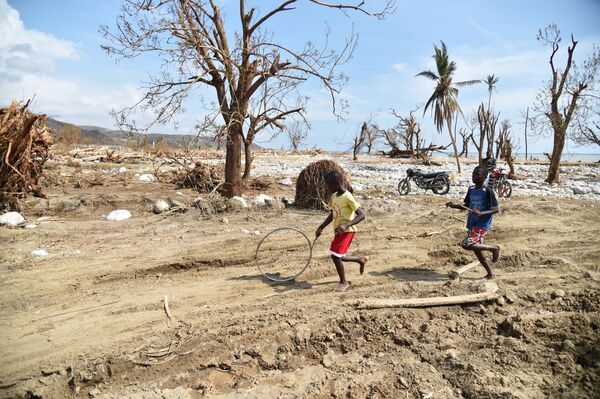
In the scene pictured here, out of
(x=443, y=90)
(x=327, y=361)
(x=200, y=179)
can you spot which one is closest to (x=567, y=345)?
(x=327, y=361)

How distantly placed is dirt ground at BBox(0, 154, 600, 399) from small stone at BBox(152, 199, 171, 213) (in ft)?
5.22

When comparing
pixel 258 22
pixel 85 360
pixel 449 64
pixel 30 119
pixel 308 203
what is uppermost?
pixel 449 64

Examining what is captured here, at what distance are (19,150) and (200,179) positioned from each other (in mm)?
4550

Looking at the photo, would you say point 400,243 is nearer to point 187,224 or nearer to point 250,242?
point 250,242

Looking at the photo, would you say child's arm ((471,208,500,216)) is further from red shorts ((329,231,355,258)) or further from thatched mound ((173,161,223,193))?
thatched mound ((173,161,223,193))

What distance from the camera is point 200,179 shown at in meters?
11.8

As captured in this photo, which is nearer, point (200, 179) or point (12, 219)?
point (12, 219)

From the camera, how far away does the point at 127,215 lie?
836 centimetres

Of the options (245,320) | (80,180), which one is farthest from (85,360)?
(80,180)

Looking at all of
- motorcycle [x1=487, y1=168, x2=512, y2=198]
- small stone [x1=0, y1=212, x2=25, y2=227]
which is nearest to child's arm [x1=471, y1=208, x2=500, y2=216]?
motorcycle [x1=487, y1=168, x2=512, y2=198]

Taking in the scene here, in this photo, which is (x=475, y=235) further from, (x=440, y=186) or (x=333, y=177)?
(x=440, y=186)

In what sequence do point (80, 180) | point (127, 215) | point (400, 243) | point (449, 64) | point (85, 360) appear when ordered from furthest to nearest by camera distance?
1. point (449, 64)
2. point (80, 180)
3. point (127, 215)
4. point (400, 243)
5. point (85, 360)

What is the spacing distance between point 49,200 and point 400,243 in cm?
791

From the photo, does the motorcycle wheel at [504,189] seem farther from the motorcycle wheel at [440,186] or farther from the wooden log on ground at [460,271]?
the wooden log on ground at [460,271]
